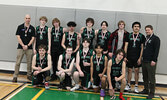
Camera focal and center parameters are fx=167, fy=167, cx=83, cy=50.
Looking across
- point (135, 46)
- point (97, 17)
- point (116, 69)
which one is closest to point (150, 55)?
point (135, 46)

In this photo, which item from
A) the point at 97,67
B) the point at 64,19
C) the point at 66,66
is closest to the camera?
the point at 97,67

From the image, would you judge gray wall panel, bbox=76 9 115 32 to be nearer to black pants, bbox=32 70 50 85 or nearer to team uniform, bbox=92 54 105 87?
team uniform, bbox=92 54 105 87

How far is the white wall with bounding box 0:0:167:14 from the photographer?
538 centimetres

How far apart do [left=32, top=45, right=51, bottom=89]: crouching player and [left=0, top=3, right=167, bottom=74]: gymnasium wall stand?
57.6 inches

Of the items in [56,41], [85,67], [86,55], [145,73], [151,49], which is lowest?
[145,73]

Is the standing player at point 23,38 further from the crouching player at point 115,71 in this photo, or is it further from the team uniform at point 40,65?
the crouching player at point 115,71

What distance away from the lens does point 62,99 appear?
3.94 m

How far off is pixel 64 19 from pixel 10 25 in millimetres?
1927

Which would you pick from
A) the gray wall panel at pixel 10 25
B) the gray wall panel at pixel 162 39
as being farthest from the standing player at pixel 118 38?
the gray wall panel at pixel 10 25

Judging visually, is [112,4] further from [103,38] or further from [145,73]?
[145,73]

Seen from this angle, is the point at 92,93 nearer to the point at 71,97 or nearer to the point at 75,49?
the point at 71,97

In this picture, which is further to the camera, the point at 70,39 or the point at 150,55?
the point at 70,39

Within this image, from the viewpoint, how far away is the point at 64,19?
5629mm

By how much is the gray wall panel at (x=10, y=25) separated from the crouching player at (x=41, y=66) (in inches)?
65.6
